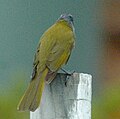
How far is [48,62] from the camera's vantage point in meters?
2.39

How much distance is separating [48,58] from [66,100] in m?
0.61

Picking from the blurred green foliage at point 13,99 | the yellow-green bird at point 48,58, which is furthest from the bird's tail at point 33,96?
the blurred green foliage at point 13,99

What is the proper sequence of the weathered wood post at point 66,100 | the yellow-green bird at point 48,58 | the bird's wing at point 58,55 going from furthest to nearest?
the bird's wing at point 58,55, the yellow-green bird at point 48,58, the weathered wood post at point 66,100

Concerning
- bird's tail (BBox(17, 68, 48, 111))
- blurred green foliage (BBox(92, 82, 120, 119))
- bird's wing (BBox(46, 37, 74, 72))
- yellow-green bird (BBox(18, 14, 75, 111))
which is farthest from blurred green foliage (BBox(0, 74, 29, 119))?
bird's tail (BBox(17, 68, 48, 111))

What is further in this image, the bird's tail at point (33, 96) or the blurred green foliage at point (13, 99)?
the blurred green foliage at point (13, 99)

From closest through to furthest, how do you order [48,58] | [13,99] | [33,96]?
1. [33,96]
2. [48,58]
3. [13,99]

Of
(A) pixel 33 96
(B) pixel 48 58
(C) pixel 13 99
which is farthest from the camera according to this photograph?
(C) pixel 13 99

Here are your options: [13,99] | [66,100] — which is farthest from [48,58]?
[13,99]

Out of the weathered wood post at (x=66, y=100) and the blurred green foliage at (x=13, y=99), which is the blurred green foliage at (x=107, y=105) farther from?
the weathered wood post at (x=66, y=100)

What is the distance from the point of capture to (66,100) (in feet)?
6.05

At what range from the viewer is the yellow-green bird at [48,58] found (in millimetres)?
1960

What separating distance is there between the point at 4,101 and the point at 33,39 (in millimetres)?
603

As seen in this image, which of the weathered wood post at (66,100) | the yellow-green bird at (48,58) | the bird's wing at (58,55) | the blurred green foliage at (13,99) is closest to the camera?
the weathered wood post at (66,100)

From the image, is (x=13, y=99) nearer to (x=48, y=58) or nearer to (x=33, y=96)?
(x=48, y=58)
